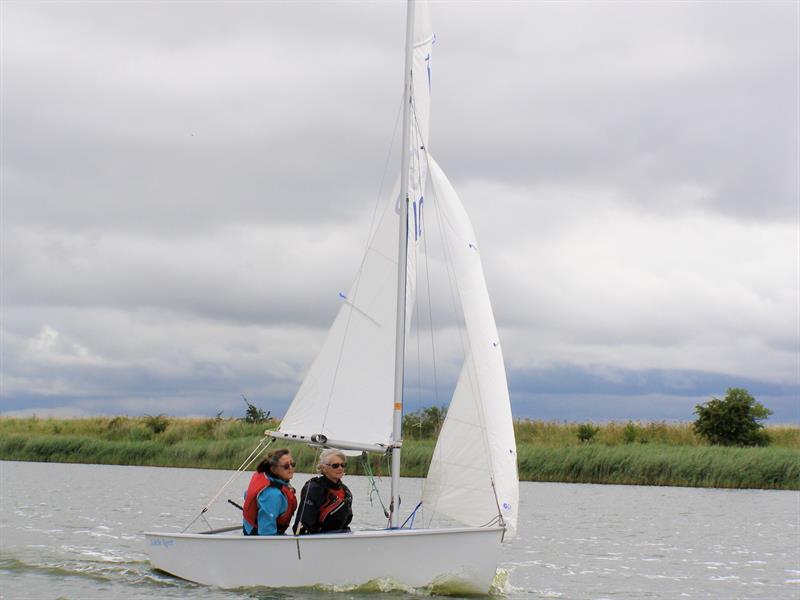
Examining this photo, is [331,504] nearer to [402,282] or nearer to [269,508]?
[269,508]

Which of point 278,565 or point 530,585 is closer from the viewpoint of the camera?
point 278,565

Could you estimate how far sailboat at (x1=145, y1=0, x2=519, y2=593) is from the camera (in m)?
11.9

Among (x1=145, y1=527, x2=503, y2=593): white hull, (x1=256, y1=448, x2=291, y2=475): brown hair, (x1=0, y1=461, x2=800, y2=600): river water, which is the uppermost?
(x1=256, y1=448, x2=291, y2=475): brown hair

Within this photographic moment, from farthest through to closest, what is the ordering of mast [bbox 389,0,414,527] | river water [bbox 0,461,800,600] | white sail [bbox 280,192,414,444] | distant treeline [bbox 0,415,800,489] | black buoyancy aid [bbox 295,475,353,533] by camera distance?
1. distant treeline [bbox 0,415,800,489]
2. river water [bbox 0,461,800,600]
3. white sail [bbox 280,192,414,444]
4. mast [bbox 389,0,414,527]
5. black buoyancy aid [bbox 295,475,353,533]

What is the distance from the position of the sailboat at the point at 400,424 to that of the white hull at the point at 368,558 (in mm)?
12

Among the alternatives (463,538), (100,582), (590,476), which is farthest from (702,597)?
(590,476)

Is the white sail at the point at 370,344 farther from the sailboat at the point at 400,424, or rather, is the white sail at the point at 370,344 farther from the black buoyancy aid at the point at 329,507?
the black buoyancy aid at the point at 329,507

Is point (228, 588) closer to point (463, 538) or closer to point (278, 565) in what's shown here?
point (278, 565)

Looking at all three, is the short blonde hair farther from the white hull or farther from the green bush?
the green bush

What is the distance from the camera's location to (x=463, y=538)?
11.8 metres

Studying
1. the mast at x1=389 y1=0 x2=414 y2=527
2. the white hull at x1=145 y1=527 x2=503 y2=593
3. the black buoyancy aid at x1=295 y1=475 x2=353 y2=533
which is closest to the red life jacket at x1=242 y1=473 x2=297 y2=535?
the white hull at x1=145 y1=527 x2=503 y2=593

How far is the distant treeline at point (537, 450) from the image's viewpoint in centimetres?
2967

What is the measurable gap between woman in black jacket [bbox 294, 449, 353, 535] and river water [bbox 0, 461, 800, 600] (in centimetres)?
77

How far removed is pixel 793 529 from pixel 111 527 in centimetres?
1387
